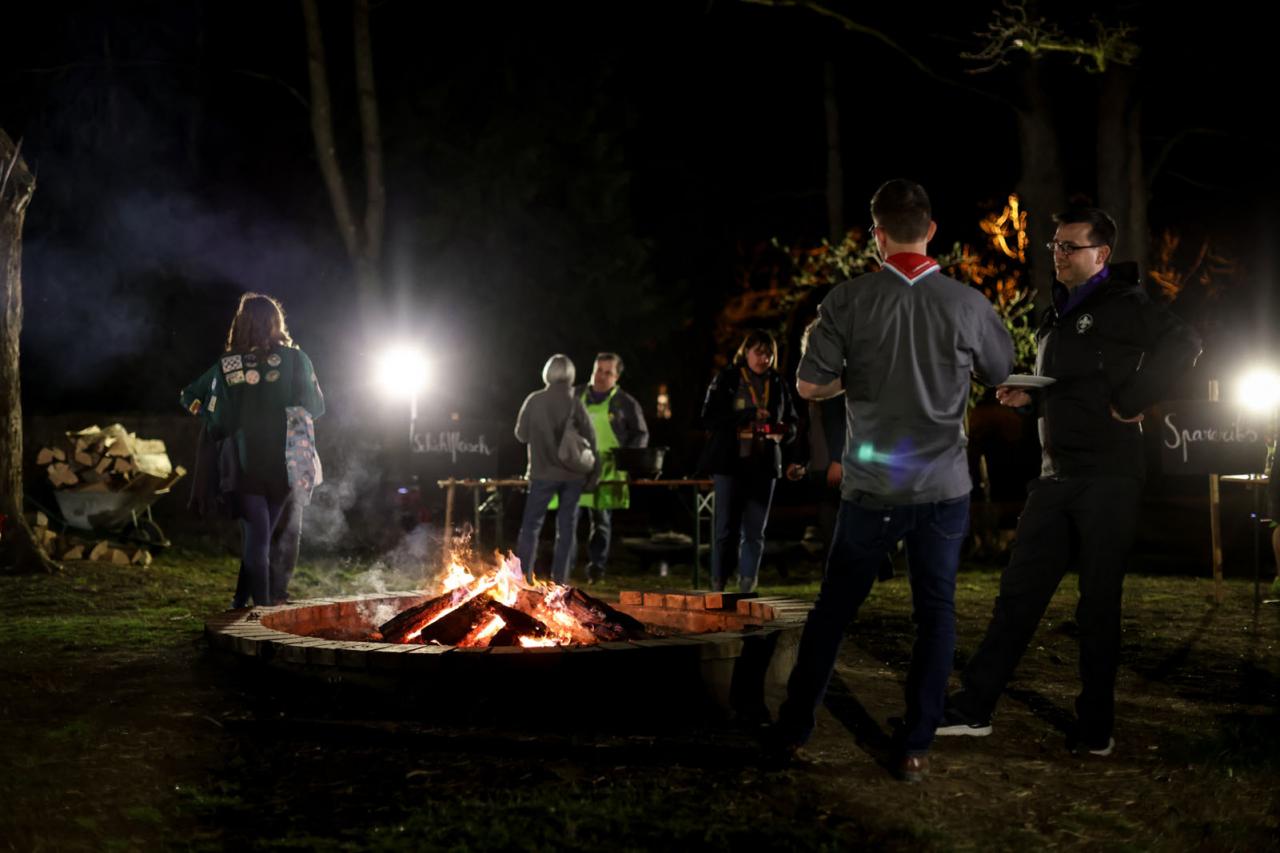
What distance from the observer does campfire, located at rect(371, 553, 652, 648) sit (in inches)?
238

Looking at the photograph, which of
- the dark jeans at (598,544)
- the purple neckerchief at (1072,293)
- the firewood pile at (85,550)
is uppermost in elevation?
the purple neckerchief at (1072,293)

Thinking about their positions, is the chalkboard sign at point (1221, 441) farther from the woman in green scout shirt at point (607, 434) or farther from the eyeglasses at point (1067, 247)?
the eyeglasses at point (1067, 247)

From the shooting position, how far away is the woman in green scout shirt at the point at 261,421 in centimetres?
760

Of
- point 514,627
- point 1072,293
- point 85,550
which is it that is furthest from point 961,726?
point 85,550

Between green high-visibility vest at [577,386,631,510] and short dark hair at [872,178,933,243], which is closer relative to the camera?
short dark hair at [872,178,933,243]

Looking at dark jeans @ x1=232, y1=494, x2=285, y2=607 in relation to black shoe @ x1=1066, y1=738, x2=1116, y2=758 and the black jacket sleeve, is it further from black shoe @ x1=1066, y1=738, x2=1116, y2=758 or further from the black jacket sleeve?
the black jacket sleeve

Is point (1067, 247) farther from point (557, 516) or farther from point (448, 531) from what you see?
point (448, 531)

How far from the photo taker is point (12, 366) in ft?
40.1

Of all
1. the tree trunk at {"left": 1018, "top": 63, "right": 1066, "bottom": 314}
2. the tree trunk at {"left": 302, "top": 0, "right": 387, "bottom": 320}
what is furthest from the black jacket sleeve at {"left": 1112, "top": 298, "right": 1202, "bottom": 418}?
the tree trunk at {"left": 302, "top": 0, "right": 387, "bottom": 320}

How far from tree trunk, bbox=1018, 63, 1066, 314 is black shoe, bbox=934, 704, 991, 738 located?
10931 millimetres

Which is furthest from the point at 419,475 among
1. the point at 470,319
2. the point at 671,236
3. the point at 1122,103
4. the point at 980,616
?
the point at 671,236

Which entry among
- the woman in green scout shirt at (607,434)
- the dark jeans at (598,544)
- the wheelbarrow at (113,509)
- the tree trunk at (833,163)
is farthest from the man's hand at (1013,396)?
the tree trunk at (833,163)

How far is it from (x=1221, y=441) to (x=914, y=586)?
231 inches

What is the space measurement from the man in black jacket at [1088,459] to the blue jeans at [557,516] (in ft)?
17.7
